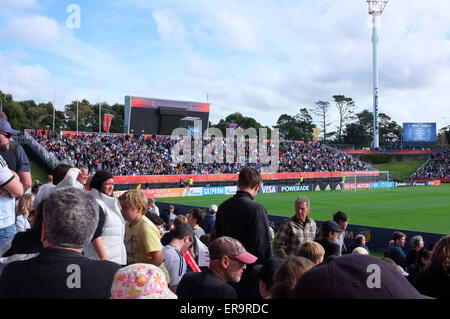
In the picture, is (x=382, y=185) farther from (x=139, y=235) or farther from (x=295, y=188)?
(x=139, y=235)

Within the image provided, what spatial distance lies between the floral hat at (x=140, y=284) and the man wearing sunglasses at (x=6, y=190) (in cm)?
208

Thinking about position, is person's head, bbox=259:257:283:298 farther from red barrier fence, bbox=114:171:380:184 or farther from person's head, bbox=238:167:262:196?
red barrier fence, bbox=114:171:380:184

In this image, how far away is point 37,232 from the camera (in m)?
2.99

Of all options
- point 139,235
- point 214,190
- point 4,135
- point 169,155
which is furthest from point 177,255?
point 169,155

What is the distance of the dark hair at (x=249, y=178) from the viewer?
460 centimetres

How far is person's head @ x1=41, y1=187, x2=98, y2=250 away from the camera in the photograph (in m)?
2.40

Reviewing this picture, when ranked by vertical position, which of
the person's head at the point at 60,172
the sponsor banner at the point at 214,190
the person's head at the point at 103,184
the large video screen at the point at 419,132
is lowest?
the sponsor banner at the point at 214,190

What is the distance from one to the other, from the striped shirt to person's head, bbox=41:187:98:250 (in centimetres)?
419

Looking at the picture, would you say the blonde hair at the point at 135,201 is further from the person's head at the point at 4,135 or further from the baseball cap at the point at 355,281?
the baseball cap at the point at 355,281

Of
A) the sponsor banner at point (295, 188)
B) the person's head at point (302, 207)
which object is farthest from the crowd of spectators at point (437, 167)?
the person's head at point (302, 207)

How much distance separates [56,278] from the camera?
2271 mm
